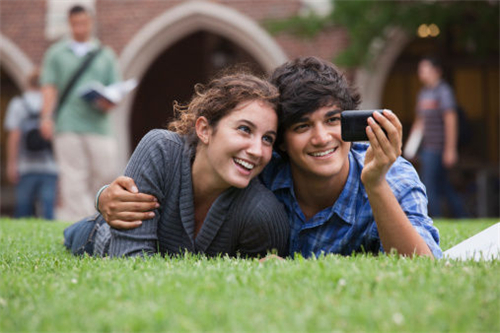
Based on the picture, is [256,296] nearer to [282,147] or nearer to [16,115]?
[282,147]

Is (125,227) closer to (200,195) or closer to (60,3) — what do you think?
(200,195)

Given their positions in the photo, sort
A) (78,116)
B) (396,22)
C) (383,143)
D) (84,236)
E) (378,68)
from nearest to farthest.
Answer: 1. (383,143)
2. (84,236)
3. (78,116)
4. (396,22)
5. (378,68)

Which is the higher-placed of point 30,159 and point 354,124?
point 354,124

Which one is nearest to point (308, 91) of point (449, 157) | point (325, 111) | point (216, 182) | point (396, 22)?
point (325, 111)

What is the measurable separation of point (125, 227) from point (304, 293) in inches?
52.4

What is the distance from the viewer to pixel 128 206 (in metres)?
3.48

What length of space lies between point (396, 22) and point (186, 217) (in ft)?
26.0

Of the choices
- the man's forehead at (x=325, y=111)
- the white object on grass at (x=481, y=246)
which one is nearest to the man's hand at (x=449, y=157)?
the white object on grass at (x=481, y=246)

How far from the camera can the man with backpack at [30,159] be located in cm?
782

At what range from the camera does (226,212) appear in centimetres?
355

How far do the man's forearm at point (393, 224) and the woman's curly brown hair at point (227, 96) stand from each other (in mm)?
741

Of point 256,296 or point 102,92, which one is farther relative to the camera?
point 102,92

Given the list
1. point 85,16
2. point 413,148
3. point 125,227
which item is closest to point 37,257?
point 125,227

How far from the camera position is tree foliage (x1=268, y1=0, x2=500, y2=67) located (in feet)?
Answer: 33.7
